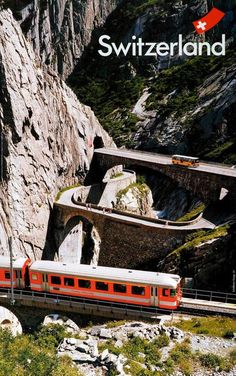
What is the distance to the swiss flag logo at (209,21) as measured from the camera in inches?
4831

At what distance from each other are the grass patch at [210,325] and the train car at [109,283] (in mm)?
1890

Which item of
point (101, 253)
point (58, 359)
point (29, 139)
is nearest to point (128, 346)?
point (58, 359)

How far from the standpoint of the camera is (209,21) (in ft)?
416

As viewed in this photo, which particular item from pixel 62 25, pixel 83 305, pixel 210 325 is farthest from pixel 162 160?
pixel 62 25

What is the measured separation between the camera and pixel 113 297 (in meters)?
34.9

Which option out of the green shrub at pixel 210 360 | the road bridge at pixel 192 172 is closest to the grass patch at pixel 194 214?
the road bridge at pixel 192 172

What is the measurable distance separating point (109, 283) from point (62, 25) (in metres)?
130

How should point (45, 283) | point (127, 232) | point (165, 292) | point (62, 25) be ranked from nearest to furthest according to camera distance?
point (165, 292), point (45, 283), point (127, 232), point (62, 25)

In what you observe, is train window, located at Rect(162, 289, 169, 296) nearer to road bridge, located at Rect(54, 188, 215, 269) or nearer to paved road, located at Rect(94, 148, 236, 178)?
road bridge, located at Rect(54, 188, 215, 269)

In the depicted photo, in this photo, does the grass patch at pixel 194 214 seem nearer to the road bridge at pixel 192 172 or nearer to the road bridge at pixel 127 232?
the road bridge at pixel 192 172

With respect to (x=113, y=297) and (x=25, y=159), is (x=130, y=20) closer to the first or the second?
(x=25, y=159)

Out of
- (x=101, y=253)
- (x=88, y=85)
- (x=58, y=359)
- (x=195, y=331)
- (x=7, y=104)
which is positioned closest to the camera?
(x=58, y=359)

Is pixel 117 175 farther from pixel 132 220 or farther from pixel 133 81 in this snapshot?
pixel 133 81

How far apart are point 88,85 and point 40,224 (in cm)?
9674
